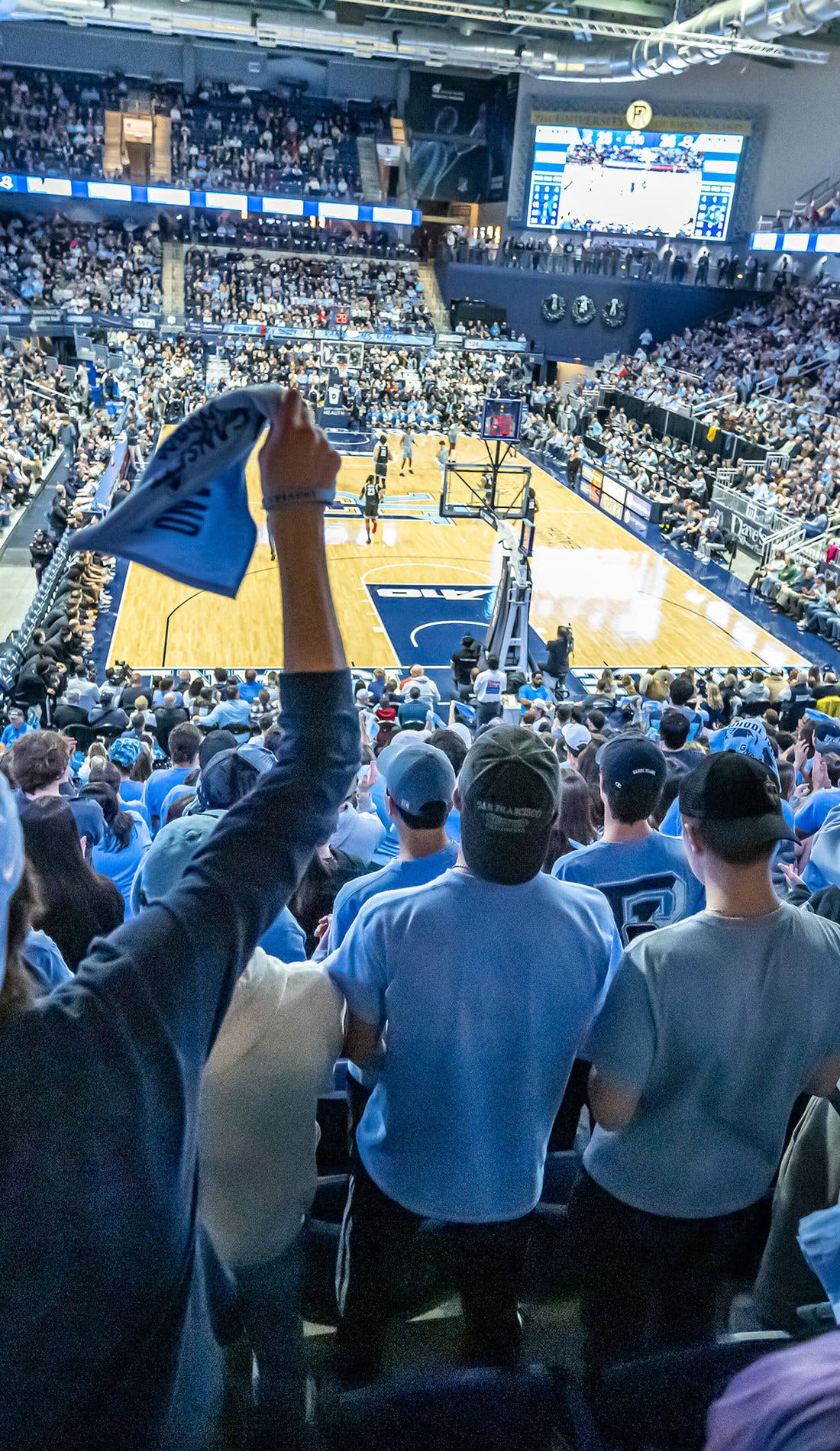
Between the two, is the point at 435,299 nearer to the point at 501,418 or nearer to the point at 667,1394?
the point at 501,418

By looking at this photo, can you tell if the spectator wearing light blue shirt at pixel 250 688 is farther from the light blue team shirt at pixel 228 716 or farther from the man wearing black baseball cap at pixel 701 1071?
the man wearing black baseball cap at pixel 701 1071

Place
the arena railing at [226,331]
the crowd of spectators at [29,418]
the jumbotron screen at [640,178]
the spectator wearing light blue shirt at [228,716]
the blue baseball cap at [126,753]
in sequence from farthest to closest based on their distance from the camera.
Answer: the jumbotron screen at [640,178] → the arena railing at [226,331] → the crowd of spectators at [29,418] → the spectator wearing light blue shirt at [228,716] → the blue baseball cap at [126,753]

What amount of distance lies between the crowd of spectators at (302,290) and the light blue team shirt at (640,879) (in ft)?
117

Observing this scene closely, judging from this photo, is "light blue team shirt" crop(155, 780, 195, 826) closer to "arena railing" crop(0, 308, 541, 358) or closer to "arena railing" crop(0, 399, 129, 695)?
"arena railing" crop(0, 399, 129, 695)

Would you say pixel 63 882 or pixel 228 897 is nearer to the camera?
pixel 228 897

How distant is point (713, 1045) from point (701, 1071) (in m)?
0.06

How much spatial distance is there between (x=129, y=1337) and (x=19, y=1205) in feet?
0.73

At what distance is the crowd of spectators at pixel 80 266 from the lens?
3541 centimetres

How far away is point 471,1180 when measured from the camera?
6.72 ft

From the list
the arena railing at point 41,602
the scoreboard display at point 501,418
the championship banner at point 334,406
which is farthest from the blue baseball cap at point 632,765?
the championship banner at point 334,406

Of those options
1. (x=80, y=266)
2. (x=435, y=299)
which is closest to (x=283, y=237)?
(x=435, y=299)

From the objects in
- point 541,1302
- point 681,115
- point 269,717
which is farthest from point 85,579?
point 681,115

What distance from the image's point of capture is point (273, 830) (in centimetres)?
139

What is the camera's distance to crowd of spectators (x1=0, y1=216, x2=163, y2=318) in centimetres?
3541
